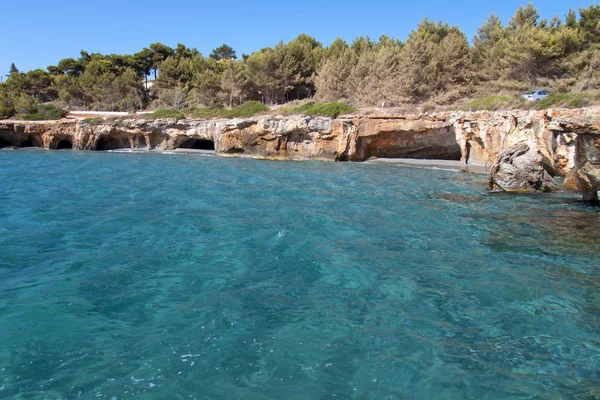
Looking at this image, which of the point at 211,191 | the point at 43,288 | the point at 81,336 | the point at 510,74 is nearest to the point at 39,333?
the point at 81,336

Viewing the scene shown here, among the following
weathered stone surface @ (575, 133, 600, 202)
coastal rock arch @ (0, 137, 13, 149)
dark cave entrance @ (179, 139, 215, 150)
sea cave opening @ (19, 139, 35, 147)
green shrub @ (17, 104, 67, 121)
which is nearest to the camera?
weathered stone surface @ (575, 133, 600, 202)

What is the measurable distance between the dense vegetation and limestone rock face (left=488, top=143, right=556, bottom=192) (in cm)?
690

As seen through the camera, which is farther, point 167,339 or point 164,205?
point 164,205

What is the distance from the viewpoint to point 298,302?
648 centimetres

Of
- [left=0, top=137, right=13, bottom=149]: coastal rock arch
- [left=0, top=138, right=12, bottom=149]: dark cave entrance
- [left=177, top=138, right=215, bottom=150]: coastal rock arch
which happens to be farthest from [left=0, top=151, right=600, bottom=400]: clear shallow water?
[left=0, top=138, right=12, bottom=149]: dark cave entrance

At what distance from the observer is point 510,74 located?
34812 millimetres

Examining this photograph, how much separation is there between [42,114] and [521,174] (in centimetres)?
4445

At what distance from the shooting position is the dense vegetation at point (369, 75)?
3192 cm

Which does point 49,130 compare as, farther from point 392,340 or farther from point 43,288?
point 392,340

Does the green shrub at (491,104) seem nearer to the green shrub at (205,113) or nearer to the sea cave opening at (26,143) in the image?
the green shrub at (205,113)

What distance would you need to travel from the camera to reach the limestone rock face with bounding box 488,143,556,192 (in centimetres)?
1662

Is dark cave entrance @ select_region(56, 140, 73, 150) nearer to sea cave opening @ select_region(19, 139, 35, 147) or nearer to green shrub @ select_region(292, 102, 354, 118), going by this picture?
sea cave opening @ select_region(19, 139, 35, 147)

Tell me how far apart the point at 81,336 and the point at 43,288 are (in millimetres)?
2002

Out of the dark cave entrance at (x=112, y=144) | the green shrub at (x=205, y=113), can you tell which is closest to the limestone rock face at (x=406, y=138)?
the green shrub at (x=205, y=113)
